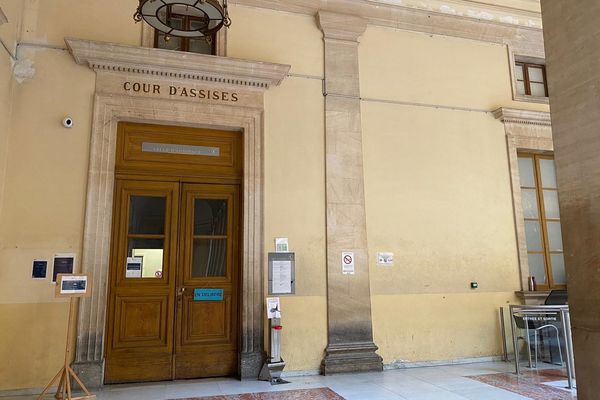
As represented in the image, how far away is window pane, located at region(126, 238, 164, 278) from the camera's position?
5145 mm

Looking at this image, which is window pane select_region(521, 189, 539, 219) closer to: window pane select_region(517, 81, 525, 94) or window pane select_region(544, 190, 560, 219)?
window pane select_region(544, 190, 560, 219)

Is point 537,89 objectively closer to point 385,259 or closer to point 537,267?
point 537,267

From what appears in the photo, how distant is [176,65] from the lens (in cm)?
532

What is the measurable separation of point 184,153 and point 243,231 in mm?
1149

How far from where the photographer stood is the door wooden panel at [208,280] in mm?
5148

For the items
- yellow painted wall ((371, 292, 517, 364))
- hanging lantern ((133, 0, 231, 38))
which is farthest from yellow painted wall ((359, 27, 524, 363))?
hanging lantern ((133, 0, 231, 38))

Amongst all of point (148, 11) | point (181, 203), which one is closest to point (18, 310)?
point (181, 203)

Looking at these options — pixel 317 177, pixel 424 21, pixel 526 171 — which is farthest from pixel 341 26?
pixel 526 171

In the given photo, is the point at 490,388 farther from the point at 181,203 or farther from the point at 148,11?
the point at 148,11

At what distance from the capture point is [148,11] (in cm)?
383

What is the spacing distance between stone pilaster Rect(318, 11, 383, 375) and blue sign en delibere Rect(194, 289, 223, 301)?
126 cm

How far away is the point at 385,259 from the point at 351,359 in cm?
127

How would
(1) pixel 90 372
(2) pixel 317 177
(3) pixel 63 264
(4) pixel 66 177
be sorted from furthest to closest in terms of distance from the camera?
(2) pixel 317 177, (4) pixel 66 177, (3) pixel 63 264, (1) pixel 90 372

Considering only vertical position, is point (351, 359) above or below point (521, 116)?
below
